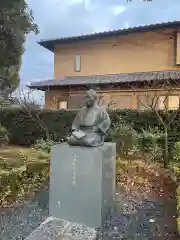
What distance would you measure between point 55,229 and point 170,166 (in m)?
4.14

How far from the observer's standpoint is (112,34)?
55.7 feet

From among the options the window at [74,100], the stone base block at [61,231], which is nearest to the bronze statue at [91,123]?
the stone base block at [61,231]

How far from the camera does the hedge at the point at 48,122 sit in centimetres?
1077

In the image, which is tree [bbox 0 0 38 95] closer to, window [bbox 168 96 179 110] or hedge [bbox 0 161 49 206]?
hedge [bbox 0 161 49 206]

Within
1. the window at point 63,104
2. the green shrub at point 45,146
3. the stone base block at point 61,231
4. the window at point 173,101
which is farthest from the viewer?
Answer: the window at point 63,104

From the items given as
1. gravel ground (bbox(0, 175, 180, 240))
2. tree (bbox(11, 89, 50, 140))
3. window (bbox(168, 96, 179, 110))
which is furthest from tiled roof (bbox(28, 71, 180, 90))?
gravel ground (bbox(0, 175, 180, 240))

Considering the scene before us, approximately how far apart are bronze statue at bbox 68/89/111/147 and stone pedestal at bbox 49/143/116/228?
225 mm

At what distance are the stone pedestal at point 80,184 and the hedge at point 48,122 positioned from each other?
6274mm

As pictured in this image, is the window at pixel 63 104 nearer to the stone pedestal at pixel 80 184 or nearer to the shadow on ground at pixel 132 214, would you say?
the shadow on ground at pixel 132 214

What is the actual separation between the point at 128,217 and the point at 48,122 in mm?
8337

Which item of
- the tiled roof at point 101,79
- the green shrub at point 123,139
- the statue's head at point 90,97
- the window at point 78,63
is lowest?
the green shrub at point 123,139

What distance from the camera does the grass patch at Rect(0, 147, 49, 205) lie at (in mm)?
5613

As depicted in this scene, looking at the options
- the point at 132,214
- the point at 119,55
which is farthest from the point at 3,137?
Result: the point at 119,55

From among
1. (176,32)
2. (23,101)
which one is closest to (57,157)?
(23,101)
